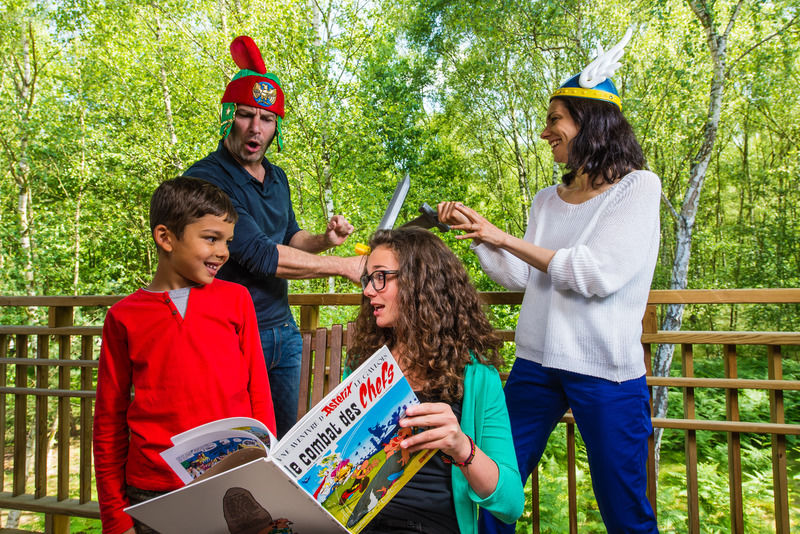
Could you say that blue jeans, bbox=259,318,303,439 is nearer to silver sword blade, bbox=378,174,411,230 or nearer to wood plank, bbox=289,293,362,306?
Result: wood plank, bbox=289,293,362,306

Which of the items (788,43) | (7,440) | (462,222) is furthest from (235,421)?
(7,440)

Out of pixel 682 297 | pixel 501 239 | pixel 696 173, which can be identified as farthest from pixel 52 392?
pixel 696 173

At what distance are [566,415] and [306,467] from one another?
57.0 inches

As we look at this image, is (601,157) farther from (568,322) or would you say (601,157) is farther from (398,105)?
(398,105)

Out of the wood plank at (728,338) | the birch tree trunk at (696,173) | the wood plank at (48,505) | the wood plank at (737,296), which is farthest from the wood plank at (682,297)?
the birch tree trunk at (696,173)

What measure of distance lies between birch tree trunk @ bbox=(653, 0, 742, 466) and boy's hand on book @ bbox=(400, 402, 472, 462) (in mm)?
5638

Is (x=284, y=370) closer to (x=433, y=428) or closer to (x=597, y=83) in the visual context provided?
(x=433, y=428)

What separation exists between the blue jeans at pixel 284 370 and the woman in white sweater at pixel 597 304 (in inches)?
25.7

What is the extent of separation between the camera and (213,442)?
81 centimetres

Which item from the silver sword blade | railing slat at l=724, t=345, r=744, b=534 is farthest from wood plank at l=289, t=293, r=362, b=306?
railing slat at l=724, t=345, r=744, b=534

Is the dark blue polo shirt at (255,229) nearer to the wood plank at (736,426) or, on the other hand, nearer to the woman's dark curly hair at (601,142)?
the woman's dark curly hair at (601,142)

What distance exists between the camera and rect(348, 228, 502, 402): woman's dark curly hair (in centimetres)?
104

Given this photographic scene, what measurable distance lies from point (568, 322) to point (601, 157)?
44 cm

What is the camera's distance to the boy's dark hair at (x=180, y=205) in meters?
1.19
